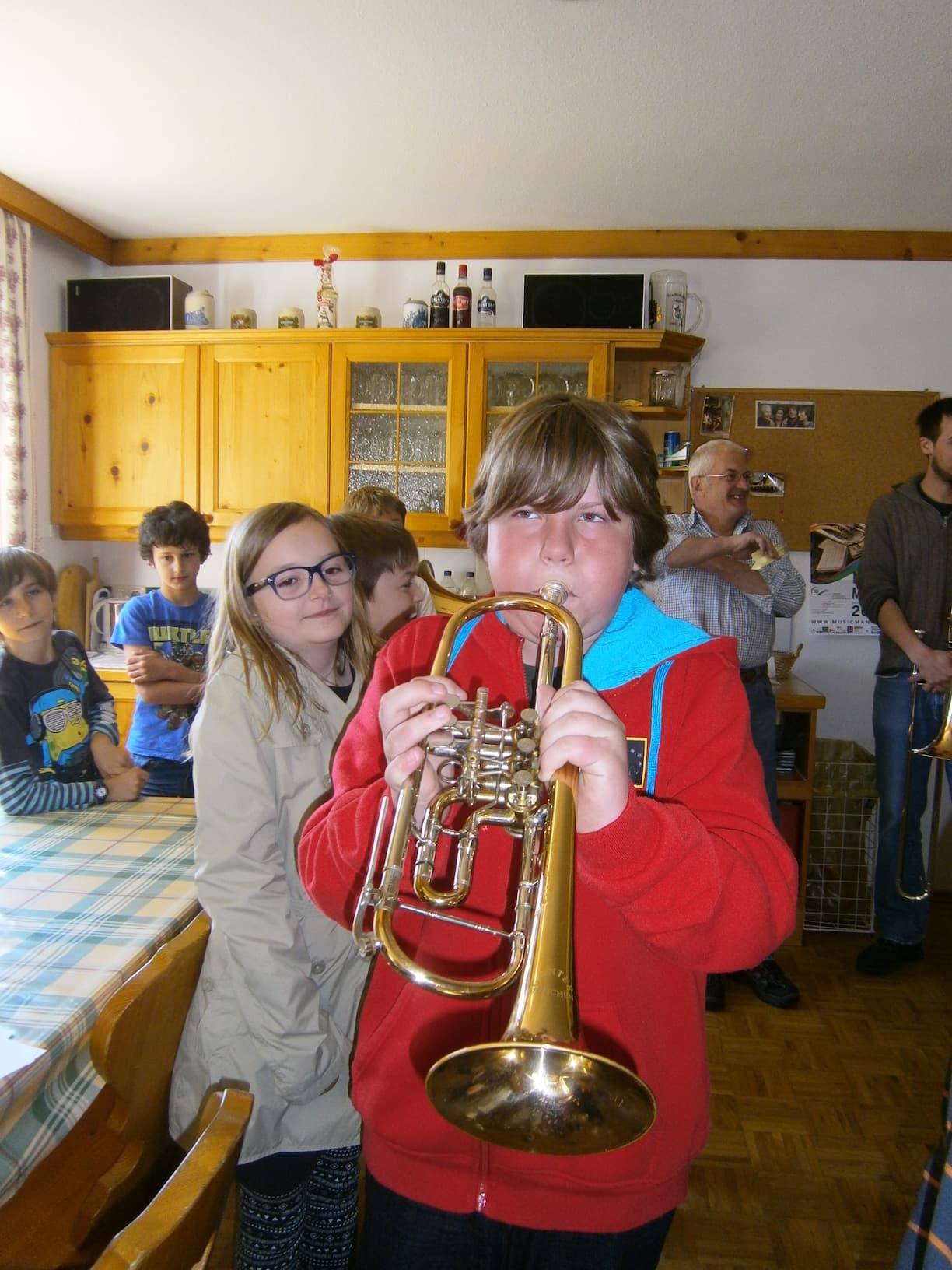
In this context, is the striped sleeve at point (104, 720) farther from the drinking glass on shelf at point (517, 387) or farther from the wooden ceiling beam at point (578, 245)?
the wooden ceiling beam at point (578, 245)

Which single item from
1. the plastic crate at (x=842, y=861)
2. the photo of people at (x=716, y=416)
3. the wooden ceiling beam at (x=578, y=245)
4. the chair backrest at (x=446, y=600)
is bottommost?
the plastic crate at (x=842, y=861)

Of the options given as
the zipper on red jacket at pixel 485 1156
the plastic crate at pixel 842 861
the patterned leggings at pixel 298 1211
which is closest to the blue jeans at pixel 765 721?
the plastic crate at pixel 842 861

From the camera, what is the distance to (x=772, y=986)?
2.77m

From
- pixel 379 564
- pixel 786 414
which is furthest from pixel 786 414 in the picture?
pixel 379 564

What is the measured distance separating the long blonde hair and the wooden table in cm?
203

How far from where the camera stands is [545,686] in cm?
81

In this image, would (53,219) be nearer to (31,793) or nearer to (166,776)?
(166,776)

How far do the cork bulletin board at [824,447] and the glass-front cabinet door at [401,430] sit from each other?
3.71ft

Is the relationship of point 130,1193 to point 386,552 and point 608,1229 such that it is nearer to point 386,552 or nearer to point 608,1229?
point 608,1229

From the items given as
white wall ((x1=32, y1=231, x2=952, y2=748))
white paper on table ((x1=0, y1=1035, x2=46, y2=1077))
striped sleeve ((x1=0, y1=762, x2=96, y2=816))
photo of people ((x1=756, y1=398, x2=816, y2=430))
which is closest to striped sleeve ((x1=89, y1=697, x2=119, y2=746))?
striped sleeve ((x1=0, y1=762, x2=96, y2=816))

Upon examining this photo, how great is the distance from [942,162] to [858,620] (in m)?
1.80

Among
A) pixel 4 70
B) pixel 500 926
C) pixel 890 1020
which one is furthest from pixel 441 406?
pixel 500 926

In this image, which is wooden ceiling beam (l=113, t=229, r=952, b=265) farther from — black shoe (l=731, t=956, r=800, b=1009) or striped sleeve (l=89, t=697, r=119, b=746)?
black shoe (l=731, t=956, r=800, b=1009)

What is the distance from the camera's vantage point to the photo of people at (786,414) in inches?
148
